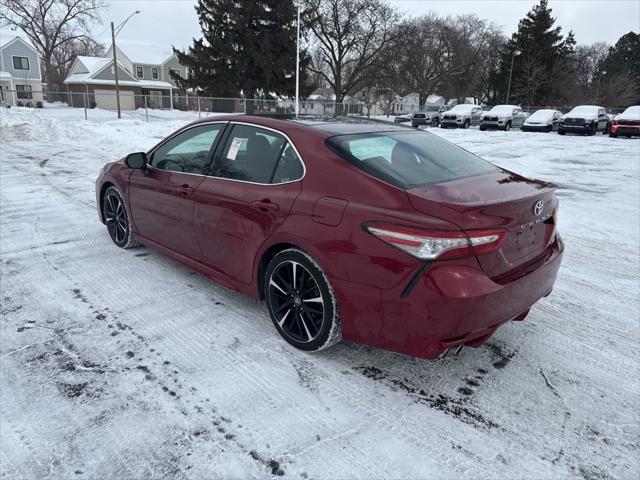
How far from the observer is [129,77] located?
170ft

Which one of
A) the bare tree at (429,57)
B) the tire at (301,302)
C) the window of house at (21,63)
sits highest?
the bare tree at (429,57)

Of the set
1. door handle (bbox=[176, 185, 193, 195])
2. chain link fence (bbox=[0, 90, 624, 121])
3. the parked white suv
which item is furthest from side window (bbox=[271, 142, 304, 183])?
the parked white suv

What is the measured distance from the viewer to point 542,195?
3100 millimetres

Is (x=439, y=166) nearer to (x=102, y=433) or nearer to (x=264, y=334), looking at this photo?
(x=264, y=334)

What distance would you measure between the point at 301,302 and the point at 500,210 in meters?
1.43

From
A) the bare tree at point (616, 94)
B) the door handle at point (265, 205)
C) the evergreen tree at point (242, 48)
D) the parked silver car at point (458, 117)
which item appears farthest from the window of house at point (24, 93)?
the bare tree at point (616, 94)

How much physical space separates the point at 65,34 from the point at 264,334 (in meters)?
70.7

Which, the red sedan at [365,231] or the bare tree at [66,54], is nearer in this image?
the red sedan at [365,231]

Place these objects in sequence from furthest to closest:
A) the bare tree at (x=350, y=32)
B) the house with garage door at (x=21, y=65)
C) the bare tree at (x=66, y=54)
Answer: the bare tree at (x=66, y=54) → the house with garage door at (x=21, y=65) → the bare tree at (x=350, y=32)

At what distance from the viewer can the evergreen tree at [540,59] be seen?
51531 millimetres

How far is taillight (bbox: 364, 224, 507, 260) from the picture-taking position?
254 cm

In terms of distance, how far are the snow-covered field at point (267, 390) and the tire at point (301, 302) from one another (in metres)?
0.16

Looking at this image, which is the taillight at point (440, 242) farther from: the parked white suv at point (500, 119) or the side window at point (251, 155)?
the parked white suv at point (500, 119)

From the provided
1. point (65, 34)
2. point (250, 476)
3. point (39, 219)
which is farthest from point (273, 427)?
point (65, 34)
